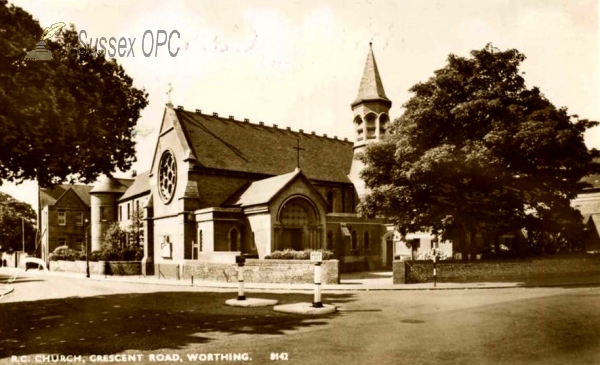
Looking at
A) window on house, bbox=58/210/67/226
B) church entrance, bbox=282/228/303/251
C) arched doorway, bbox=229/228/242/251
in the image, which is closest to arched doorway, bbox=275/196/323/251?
church entrance, bbox=282/228/303/251

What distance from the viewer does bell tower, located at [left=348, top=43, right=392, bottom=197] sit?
44438 mm

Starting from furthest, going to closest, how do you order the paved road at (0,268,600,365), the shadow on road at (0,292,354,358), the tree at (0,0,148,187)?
the tree at (0,0,148,187) → the shadow on road at (0,292,354,358) → the paved road at (0,268,600,365)

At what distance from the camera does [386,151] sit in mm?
26906

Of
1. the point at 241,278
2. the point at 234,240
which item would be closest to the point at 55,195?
the point at 234,240

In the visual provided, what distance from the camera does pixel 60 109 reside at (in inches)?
558

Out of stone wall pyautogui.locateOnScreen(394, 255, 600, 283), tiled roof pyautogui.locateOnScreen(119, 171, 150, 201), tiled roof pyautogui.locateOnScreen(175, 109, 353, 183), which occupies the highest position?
tiled roof pyautogui.locateOnScreen(175, 109, 353, 183)

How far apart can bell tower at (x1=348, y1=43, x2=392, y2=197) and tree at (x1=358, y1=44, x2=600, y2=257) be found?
58.7 ft

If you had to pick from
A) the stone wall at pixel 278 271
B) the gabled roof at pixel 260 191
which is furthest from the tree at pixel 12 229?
the stone wall at pixel 278 271

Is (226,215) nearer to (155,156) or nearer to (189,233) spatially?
(189,233)

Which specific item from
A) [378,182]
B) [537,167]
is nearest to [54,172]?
[378,182]

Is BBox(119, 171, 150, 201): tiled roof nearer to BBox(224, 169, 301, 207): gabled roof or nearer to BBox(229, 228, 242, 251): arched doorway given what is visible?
BBox(224, 169, 301, 207): gabled roof

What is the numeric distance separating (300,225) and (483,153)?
14.8 m

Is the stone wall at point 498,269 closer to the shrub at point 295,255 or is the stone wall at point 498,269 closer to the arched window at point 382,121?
the shrub at point 295,255

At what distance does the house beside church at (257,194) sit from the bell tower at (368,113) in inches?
3.5
